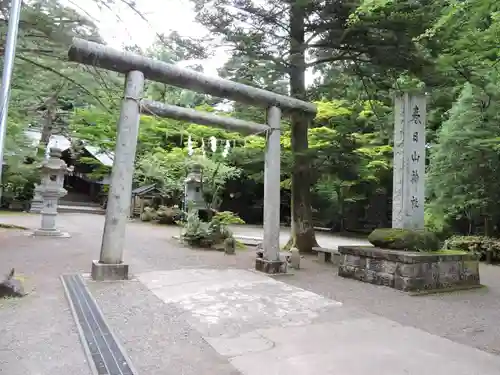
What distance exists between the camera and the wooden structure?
67.4 ft

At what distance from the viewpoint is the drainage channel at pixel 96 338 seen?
2.88 metres

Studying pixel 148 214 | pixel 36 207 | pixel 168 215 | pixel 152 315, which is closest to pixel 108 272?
pixel 152 315

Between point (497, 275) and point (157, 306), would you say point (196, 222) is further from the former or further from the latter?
point (497, 275)

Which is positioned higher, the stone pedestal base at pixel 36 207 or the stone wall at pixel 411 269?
the stone pedestal base at pixel 36 207

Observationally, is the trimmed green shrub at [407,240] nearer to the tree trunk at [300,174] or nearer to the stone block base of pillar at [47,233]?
the tree trunk at [300,174]

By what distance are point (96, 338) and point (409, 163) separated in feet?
19.5

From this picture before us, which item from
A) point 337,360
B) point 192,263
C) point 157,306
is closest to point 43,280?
point 157,306

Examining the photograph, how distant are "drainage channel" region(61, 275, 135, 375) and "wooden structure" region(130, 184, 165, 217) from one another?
51.0ft

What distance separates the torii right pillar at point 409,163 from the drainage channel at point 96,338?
5.36m

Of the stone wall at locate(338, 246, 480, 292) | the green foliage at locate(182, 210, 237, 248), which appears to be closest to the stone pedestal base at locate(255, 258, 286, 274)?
the stone wall at locate(338, 246, 480, 292)

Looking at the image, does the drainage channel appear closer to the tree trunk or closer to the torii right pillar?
the torii right pillar

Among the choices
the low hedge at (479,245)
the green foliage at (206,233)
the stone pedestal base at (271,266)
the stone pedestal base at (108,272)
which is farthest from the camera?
the green foliage at (206,233)

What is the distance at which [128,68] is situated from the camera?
6055 mm

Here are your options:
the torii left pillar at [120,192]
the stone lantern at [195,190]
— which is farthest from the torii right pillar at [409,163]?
the stone lantern at [195,190]
